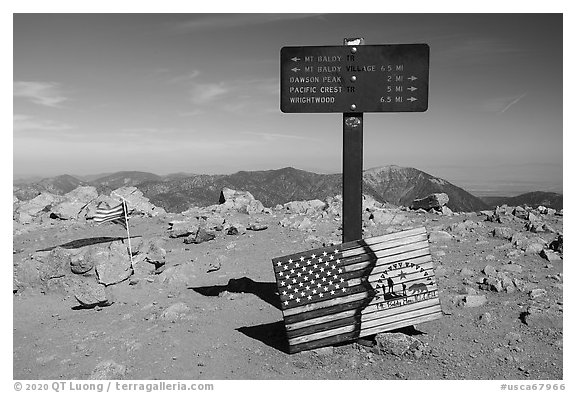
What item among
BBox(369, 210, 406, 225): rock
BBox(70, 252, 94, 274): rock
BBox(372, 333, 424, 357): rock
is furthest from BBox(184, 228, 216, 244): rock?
BBox(372, 333, 424, 357): rock

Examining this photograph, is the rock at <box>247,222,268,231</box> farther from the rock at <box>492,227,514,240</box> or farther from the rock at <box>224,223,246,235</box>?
the rock at <box>492,227,514,240</box>

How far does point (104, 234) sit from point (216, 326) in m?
10.8

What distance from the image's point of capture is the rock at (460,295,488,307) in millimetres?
9654

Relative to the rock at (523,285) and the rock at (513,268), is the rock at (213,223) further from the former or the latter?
the rock at (523,285)

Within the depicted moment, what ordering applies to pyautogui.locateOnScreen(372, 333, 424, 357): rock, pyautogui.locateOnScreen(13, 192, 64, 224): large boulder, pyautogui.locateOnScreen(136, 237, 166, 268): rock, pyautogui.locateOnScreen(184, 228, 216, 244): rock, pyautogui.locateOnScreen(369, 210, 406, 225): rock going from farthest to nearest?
1. pyautogui.locateOnScreen(13, 192, 64, 224): large boulder
2. pyautogui.locateOnScreen(369, 210, 406, 225): rock
3. pyautogui.locateOnScreen(184, 228, 216, 244): rock
4. pyautogui.locateOnScreen(136, 237, 166, 268): rock
5. pyautogui.locateOnScreen(372, 333, 424, 357): rock

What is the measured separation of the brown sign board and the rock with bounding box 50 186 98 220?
16381 millimetres

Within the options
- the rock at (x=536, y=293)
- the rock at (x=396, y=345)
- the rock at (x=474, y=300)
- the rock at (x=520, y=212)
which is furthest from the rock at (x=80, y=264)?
the rock at (x=520, y=212)

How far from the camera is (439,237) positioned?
1457 centimetres

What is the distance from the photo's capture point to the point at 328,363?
25.1 feet

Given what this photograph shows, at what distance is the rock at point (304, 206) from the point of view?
20.1 metres

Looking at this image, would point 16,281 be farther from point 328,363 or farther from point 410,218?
point 410,218

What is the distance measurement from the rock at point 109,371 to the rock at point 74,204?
48.8ft

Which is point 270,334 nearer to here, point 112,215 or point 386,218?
point 112,215

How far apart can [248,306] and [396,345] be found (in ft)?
12.6
